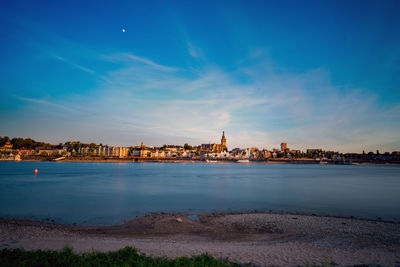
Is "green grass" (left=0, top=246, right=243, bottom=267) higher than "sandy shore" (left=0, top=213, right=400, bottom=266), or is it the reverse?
"green grass" (left=0, top=246, right=243, bottom=267)

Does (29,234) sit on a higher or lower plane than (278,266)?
lower

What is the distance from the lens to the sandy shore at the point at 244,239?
962 cm

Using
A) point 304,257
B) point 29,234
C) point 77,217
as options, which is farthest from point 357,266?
point 77,217

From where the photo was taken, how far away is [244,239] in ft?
43.9

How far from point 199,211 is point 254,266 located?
1578cm

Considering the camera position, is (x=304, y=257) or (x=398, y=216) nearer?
(x=304, y=257)

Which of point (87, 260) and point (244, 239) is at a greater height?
point (87, 260)

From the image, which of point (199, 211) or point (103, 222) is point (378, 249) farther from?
point (103, 222)

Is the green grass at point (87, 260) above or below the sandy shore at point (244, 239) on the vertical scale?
above

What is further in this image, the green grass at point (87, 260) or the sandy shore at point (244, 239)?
the sandy shore at point (244, 239)

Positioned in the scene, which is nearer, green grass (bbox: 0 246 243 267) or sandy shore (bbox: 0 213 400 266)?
green grass (bbox: 0 246 243 267)

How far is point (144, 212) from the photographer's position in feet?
74.0

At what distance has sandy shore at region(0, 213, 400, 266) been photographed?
31.6 ft

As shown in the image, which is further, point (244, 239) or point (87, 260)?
point (244, 239)
